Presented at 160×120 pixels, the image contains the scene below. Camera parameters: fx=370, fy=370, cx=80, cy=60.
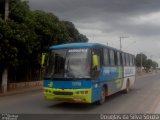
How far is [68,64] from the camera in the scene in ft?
50.8

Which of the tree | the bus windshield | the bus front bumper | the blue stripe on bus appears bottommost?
the bus front bumper

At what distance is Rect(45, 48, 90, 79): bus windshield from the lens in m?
15.3

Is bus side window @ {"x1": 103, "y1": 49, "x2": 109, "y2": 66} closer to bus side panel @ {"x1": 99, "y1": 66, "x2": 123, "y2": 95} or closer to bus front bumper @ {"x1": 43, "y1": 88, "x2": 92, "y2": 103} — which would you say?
bus side panel @ {"x1": 99, "y1": 66, "x2": 123, "y2": 95}

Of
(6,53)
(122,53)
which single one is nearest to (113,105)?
(122,53)

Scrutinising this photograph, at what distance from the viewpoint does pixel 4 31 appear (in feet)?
73.2

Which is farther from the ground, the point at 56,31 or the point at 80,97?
the point at 56,31

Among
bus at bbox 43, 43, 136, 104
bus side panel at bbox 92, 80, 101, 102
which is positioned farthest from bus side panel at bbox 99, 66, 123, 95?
bus side panel at bbox 92, 80, 101, 102

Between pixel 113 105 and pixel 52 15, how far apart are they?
A: 18028mm

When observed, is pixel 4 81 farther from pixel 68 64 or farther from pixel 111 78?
pixel 68 64

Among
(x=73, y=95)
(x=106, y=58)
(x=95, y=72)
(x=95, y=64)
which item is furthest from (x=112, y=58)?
(x=73, y=95)

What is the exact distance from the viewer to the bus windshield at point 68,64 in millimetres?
15336

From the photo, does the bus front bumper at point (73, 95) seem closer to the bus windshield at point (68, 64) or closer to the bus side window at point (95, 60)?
the bus windshield at point (68, 64)

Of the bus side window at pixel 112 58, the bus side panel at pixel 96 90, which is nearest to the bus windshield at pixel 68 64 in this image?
the bus side panel at pixel 96 90

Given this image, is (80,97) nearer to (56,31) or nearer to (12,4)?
(12,4)
